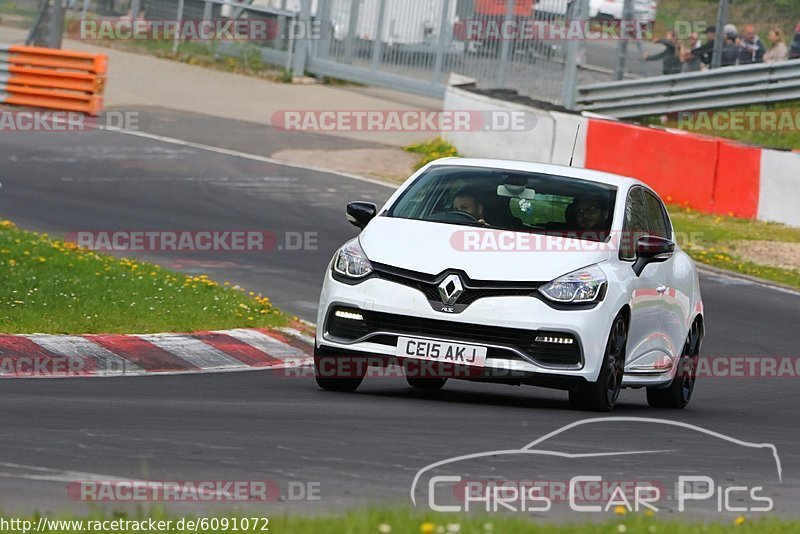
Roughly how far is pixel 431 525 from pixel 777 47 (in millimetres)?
21300

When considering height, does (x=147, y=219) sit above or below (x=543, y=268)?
below

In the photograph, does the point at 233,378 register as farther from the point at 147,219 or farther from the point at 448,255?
the point at 147,219

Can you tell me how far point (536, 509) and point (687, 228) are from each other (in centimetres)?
1548

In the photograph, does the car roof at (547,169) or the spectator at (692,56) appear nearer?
the car roof at (547,169)

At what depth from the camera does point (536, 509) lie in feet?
20.6

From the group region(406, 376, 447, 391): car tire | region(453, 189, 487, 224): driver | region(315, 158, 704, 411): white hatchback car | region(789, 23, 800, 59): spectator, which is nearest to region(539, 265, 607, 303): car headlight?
region(315, 158, 704, 411): white hatchback car

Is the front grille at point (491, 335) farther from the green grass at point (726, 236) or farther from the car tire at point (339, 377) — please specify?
the green grass at point (726, 236)

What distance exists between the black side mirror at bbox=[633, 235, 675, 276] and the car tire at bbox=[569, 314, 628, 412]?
19.6 inches

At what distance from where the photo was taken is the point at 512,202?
10.3 m

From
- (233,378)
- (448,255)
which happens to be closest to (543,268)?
(448,255)

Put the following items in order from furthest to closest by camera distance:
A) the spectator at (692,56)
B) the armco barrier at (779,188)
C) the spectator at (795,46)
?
Answer: the spectator at (692,56)
the spectator at (795,46)
the armco barrier at (779,188)

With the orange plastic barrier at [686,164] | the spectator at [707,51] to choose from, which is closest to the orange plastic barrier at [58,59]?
the orange plastic barrier at [686,164]

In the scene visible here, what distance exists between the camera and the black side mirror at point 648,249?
1016 cm

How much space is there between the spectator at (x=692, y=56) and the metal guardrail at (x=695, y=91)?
0.17m
